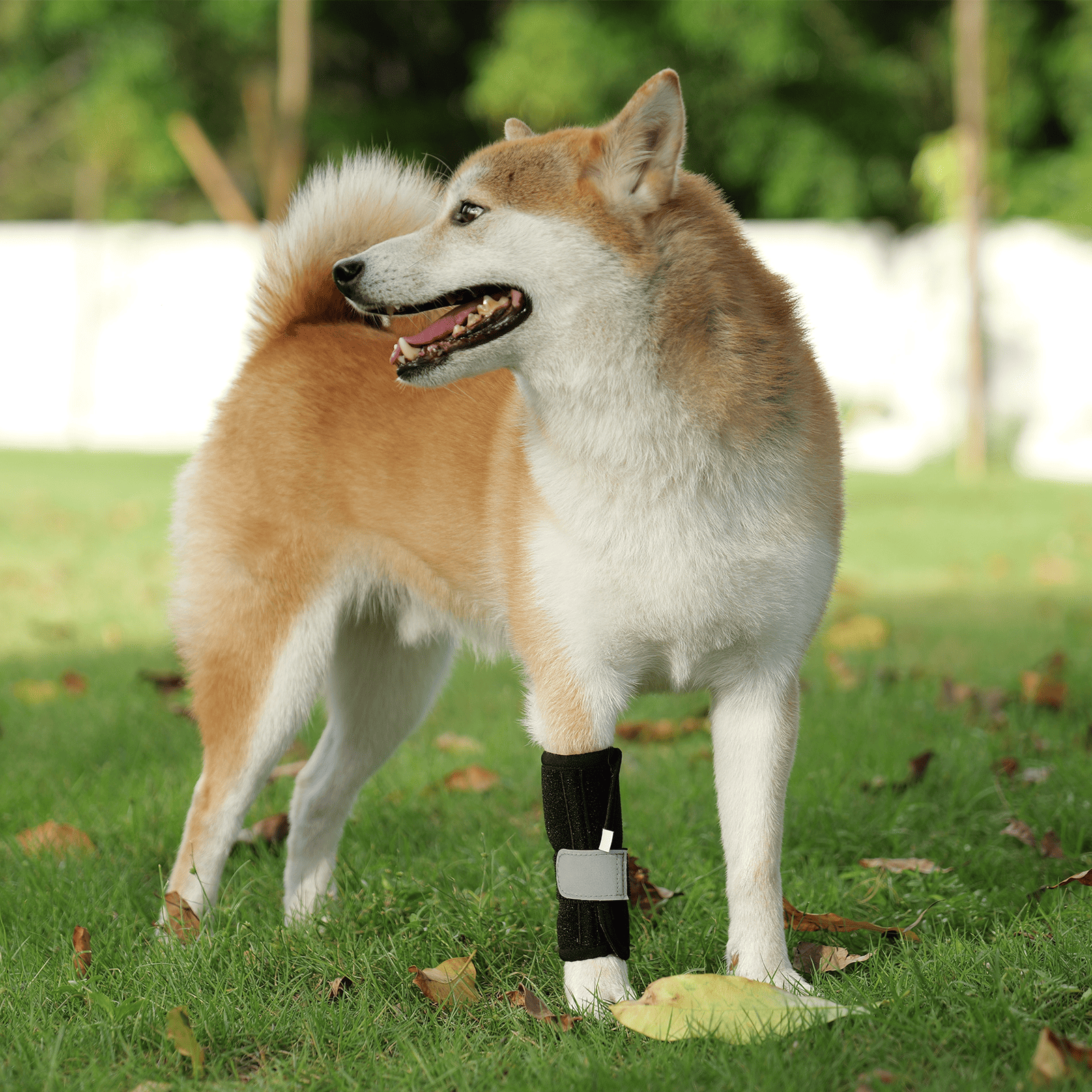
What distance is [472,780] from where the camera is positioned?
3260mm

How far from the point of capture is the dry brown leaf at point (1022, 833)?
2711 mm

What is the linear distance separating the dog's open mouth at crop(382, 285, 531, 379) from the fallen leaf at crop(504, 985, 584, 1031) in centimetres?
113

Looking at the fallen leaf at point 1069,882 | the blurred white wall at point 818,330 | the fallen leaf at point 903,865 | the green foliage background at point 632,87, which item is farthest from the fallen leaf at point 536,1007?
the green foliage background at point 632,87

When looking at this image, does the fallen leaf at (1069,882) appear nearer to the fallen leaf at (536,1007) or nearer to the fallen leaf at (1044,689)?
the fallen leaf at (536,1007)

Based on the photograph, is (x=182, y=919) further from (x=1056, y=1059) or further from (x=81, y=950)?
(x=1056, y=1059)

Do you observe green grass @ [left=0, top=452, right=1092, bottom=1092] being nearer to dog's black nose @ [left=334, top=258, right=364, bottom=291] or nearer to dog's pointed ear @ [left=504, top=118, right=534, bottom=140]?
dog's black nose @ [left=334, top=258, right=364, bottom=291]

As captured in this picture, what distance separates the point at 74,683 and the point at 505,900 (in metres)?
2.41

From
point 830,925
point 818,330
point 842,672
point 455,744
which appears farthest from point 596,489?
point 818,330

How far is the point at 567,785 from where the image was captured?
2.14m

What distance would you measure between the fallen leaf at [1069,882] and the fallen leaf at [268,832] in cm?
179

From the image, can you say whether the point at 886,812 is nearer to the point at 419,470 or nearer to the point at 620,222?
the point at 419,470

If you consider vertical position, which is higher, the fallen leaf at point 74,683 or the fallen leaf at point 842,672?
the fallen leaf at point 74,683

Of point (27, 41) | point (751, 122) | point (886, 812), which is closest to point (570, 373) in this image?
point (886, 812)

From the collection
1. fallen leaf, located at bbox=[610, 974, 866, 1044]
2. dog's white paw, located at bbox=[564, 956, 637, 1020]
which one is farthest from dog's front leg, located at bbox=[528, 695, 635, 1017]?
fallen leaf, located at bbox=[610, 974, 866, 1044]
